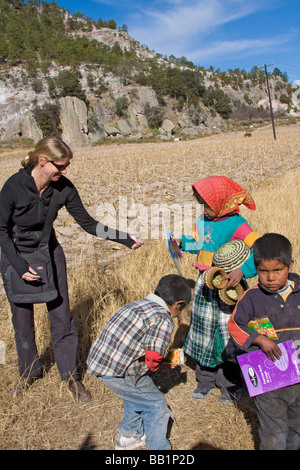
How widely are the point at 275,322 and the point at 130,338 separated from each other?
810 millimetres

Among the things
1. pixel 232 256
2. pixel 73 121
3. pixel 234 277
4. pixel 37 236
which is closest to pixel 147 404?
pixel 234 277

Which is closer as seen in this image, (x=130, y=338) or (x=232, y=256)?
(x=130, y=338)

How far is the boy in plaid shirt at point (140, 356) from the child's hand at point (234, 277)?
0.92 feet

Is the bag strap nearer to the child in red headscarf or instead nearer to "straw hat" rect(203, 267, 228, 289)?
the child in red headscarf

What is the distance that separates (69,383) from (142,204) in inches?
256

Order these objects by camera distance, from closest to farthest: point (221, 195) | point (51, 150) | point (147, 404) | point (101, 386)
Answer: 1. point (147, 404)
2. point (51, 150)
3. point (221, 195)
4. point (101, 386)

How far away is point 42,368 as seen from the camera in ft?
10.6

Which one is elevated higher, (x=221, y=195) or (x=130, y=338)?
(x=221, y=195)

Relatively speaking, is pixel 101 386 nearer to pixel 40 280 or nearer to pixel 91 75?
pixel 40 280

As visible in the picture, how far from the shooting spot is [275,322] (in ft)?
6.70

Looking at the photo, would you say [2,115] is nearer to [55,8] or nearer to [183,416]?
[183,416]

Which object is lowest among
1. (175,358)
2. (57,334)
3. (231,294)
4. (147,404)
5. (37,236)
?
(147,404)

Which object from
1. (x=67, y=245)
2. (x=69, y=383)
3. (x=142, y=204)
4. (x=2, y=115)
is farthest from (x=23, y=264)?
(x=2, y=115)

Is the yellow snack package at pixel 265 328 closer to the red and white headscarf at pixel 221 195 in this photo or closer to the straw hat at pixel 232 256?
the straw hat at pixel 232 256
